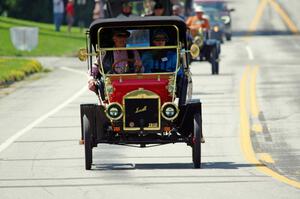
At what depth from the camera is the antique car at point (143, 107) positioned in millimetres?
16297

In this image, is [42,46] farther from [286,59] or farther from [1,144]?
[1,144]

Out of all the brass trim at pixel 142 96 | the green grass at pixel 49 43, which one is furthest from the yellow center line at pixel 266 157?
the green grass at pixel 49 43

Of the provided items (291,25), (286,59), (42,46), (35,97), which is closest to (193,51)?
(35,97)

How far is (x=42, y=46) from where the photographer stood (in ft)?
162

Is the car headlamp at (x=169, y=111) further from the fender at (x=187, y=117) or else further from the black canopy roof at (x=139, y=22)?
the black canopy roof at (x=139, y=22)

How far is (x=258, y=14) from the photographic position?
83.7m

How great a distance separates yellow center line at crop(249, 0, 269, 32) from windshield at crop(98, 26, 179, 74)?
53.4 m

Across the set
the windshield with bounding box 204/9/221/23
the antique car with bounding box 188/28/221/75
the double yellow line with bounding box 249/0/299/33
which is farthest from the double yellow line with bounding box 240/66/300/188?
the double yellow line with bounding box 249/0/299/33

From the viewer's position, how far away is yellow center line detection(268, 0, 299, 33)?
7144 cm

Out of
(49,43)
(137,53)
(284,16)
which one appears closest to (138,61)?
(137,53)

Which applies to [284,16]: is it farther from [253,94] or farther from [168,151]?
[168,151]

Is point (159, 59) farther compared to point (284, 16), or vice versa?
point (284, 16)

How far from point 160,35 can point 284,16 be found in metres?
64.5

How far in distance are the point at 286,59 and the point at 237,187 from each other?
30.8 m
